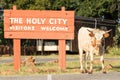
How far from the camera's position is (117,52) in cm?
4281

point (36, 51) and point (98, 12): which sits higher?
point (98, 12)

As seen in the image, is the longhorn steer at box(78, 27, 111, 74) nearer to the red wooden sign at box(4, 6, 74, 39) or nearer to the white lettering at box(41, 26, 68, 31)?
the white lettering at box(41, 26, 68, 31)

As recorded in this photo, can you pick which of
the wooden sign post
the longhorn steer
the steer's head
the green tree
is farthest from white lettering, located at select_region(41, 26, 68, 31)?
the green tree

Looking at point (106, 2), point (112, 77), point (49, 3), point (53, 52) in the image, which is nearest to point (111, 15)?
point (106, 2)

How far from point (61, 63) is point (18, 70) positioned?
2050mm

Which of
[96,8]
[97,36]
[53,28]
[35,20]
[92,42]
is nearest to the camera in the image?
[97,36]

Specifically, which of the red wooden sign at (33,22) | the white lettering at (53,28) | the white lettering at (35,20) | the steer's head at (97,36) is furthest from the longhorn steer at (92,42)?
the white lettering at (35,20)

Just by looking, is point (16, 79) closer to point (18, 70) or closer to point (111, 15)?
point (18, 70)

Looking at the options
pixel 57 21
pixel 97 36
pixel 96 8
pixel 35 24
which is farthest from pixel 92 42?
pixel 96 8

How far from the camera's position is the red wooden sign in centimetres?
2133

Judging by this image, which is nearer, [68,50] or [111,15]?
[68,50]

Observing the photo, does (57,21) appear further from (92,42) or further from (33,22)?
(92,42)

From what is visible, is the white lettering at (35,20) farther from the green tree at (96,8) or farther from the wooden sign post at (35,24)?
the green tree at (96,8)

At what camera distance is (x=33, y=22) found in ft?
70.0
